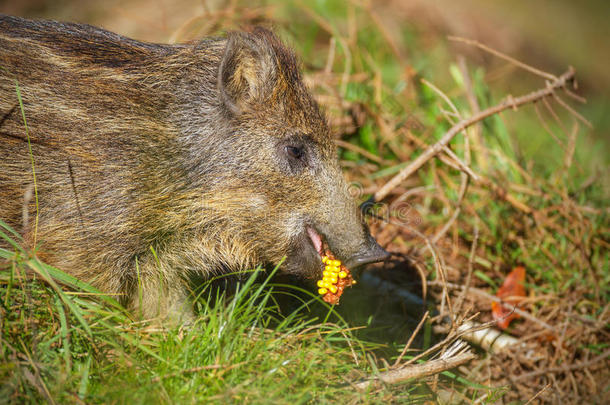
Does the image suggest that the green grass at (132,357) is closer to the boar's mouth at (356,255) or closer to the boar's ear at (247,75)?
the boar's mouth at (356,255)

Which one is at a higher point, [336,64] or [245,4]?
[245,4]

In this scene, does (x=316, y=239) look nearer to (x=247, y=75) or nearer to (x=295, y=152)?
(x=295, y=152)

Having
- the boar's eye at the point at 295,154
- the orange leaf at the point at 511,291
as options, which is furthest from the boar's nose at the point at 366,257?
the orange leaf at the point at 511,291

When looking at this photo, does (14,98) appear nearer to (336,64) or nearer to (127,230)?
(127,230)

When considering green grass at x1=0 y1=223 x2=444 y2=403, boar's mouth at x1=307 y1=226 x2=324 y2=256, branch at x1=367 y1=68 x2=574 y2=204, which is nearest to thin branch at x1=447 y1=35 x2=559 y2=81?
branch at x1=367 y1=68 x2=574 y2=204

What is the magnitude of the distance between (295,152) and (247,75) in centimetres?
48

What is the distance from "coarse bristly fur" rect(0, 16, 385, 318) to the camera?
106 inches

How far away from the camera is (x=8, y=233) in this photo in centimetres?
268

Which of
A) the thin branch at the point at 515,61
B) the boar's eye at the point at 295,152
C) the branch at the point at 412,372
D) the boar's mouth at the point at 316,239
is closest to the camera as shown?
the branch at the point at 412,372

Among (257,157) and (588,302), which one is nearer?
(257,157)

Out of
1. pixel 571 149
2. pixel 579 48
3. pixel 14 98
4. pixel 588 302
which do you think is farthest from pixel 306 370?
pixel 579 48

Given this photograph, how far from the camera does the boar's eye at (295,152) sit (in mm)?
2906

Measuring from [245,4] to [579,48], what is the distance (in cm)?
477

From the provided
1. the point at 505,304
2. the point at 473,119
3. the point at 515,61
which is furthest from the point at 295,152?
the point at 505,304
